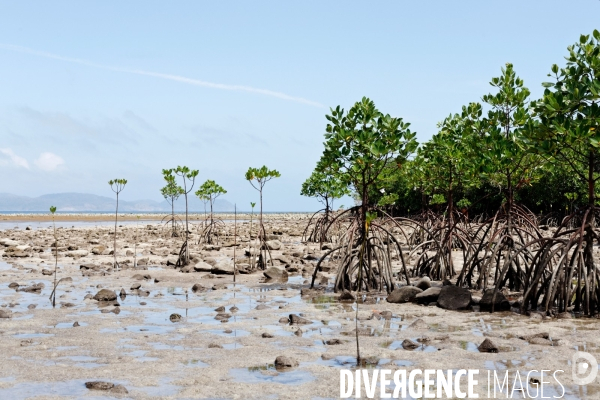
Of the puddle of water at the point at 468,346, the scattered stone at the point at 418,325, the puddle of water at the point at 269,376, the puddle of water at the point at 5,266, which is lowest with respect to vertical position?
the puddle of water at the point at 269,376

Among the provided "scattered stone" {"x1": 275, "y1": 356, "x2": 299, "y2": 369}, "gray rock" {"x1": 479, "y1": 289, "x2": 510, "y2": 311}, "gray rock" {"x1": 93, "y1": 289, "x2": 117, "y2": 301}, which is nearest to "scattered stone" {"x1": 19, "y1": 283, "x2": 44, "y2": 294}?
"gray rock" {"x1": 93, "y1": 289, "x2": 117, "y2": 301}

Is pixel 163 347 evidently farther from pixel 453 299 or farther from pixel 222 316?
pixel 453 299

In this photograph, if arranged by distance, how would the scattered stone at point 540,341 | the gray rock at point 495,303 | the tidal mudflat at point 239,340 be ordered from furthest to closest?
the gray rock at point 495,303 < the scattered stone at point 540,341 < the tidal mudflat at point 239,340

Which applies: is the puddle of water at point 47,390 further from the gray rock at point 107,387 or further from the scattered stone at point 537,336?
the scattered stone at point 537,336

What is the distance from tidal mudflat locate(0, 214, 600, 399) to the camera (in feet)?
20.6

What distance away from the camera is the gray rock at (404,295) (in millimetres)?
11445

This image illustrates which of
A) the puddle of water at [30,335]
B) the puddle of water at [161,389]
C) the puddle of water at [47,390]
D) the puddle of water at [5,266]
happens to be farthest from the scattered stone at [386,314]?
the puddle of water at [5,266]

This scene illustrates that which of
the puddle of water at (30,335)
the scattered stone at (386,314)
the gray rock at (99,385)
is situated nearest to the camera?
the gray rock at (99,385)

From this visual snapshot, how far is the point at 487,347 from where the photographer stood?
7.37m

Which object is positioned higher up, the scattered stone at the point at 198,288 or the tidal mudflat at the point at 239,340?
the scattered stone at the point at 198,288

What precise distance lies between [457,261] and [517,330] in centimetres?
1020

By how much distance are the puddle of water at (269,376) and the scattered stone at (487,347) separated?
2.29m

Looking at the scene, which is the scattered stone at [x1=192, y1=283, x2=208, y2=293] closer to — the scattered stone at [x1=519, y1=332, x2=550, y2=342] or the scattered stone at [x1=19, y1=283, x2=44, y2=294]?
the scattered stone at [x1=19, y1=283, x2=44, y2=294]

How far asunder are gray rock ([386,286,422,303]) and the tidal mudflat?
0.43ft
